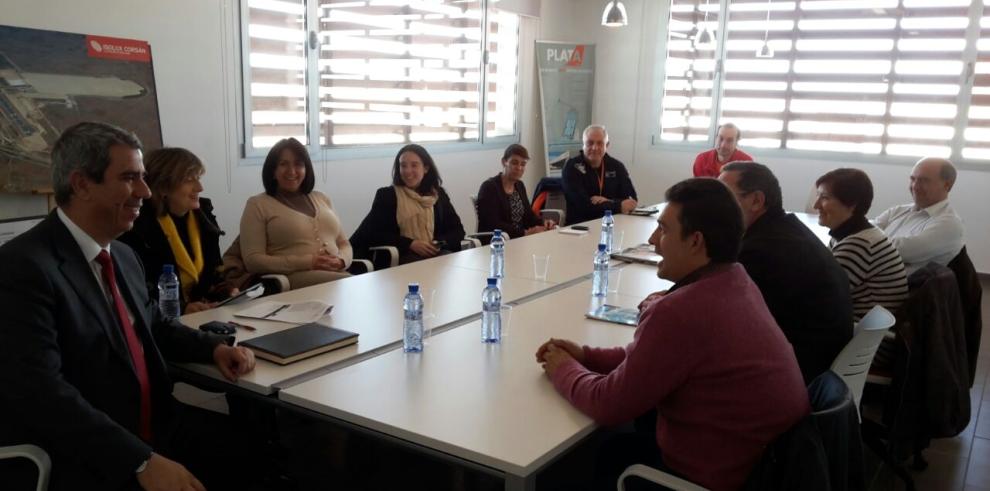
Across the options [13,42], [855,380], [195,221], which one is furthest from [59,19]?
[855,380]

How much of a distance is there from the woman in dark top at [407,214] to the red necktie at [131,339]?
104 inches

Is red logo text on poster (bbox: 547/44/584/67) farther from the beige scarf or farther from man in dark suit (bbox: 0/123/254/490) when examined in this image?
man in dark suit (bbox: 0/123/254/490)

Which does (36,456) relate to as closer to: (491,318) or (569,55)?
(491,318)

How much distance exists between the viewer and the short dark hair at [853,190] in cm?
320

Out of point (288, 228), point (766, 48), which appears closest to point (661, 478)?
point (288, 228)

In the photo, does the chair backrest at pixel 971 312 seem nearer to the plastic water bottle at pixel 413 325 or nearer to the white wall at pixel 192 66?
the plastic water bottle at pixel 413 325

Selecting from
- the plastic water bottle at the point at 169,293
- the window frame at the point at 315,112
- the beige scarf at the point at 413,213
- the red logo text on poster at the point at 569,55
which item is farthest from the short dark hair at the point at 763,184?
the red logo text on poster at the point at 569,55

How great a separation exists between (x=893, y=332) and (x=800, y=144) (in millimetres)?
5390

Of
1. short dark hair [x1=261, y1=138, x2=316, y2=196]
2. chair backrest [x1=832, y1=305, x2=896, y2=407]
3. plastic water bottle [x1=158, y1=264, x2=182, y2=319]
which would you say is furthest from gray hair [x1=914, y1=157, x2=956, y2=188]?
plastic water bottle [x1=158, y1=264, x2=182, y2=319]

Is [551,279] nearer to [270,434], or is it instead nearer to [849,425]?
[270,434]

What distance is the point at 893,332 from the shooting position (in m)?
3.05

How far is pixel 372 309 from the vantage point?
9.46ft

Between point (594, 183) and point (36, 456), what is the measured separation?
15.8 feet

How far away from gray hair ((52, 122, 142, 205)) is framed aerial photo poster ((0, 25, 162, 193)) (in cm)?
215
